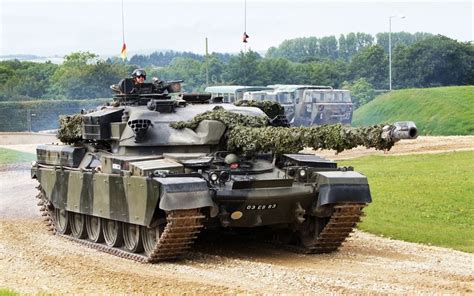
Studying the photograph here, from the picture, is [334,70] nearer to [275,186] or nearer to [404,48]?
[404,48]

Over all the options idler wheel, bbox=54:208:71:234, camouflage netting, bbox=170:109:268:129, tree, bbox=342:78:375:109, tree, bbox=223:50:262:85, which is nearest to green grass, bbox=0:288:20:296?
camouflage netting, bbox=170:109:268:129

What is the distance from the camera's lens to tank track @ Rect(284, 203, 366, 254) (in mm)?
18688

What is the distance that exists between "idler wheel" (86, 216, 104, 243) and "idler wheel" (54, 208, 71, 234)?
3.70ft

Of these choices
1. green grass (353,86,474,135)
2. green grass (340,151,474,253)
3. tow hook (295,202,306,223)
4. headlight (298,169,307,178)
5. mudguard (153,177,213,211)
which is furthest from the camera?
green grass (353,86,474,135)

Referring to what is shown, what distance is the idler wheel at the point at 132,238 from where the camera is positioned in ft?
62.1

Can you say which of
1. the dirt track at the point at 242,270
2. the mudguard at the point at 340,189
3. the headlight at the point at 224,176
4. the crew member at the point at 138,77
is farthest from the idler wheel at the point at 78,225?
the mudguard at the point at 340,189

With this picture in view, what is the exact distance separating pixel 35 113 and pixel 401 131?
41454 mm

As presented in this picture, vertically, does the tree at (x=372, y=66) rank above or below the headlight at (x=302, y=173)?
above

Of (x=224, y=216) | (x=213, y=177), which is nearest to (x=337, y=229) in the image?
(x=224, y=216)

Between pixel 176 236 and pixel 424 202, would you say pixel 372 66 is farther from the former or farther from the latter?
pixel 176 236

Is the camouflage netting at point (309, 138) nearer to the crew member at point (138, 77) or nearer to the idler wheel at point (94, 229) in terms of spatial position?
the idler wheel at point (94, 229)

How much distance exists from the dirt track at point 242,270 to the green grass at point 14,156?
19746mm

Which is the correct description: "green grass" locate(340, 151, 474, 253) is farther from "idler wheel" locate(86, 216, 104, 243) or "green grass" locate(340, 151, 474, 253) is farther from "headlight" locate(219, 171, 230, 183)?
"idler wheel" locate(86, 216, 104, 243)

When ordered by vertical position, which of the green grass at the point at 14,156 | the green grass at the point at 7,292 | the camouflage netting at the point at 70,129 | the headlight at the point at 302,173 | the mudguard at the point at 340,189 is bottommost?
the green grass at the point at 14,156
